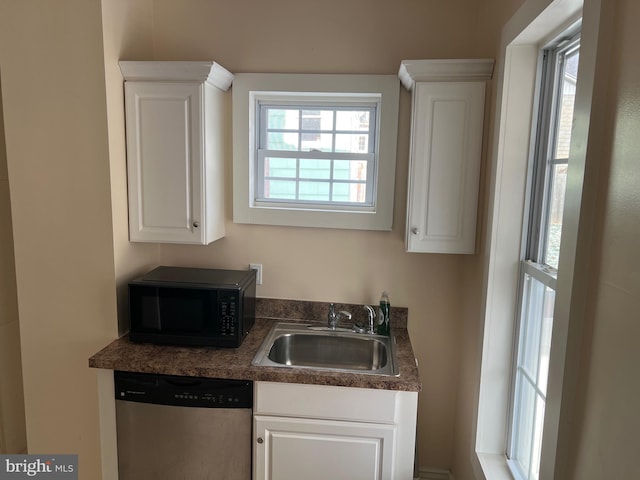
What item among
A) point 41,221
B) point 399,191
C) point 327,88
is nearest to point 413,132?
point 399,191

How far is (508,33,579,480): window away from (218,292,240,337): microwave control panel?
1153 mm

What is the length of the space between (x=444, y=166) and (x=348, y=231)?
58 cm

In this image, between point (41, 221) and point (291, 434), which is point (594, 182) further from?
point (41, 221)

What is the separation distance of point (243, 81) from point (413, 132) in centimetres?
87

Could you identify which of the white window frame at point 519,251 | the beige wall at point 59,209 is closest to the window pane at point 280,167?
the beige wall at point 59,209

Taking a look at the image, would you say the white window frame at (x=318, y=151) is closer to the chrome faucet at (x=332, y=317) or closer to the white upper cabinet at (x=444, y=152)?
the white upper cabinet at (x=444, y=152)

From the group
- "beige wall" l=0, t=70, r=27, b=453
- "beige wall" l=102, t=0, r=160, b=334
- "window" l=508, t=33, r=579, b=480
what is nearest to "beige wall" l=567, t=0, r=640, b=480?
"window" l=508, t=33, r=579, b=480

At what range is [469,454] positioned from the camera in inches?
74.2

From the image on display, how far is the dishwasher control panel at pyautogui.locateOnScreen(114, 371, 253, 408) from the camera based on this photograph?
67.1 inches

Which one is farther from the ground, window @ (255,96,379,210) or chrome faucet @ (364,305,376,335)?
window @ (255,96,379,210)

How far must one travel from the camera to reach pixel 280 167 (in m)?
2.26

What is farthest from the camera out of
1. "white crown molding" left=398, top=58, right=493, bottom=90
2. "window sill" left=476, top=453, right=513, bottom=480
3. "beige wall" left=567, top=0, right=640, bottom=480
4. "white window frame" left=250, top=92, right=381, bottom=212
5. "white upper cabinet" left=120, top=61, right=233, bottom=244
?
"white window frame" left=250, top=92, right=381, bottom=212

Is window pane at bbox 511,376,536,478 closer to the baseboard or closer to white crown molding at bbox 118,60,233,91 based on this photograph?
the baseboard

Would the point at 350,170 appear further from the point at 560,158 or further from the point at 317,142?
the point at 560,158
